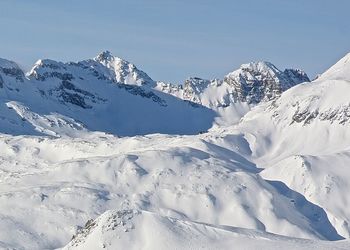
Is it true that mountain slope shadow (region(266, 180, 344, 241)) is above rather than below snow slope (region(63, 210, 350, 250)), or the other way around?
below

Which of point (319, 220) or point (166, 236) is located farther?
point (319, 220)

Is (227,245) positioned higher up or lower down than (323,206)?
higher up

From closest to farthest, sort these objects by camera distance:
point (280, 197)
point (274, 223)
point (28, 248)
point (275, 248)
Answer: point (275, 248) < point (28, 248) < point (274, 223) < point (280, 197)

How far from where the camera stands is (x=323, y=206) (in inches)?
7835

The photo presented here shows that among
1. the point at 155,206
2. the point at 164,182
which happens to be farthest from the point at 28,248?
the point at 164,182

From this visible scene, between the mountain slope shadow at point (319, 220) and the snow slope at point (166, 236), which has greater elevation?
the snow slope at point (166, 236)

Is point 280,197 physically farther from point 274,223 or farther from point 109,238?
point 109,238

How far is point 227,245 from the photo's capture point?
9175 cm

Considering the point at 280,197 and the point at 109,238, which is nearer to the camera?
the point at 109,238

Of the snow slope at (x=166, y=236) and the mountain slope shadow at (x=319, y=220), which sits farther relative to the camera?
the mountain slope shadow at (x=319, y=220)

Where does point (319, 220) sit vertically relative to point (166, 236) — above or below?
below

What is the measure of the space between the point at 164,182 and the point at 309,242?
10183 centimetres

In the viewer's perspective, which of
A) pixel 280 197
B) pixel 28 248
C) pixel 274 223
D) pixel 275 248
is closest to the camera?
pixel 275 248

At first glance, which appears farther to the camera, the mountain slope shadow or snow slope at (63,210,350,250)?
the mountain slope shadow
